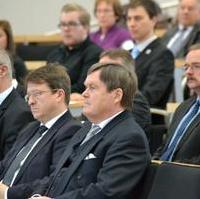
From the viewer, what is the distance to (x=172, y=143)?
13.2 feet

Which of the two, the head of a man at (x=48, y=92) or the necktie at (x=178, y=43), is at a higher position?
the head of a man at (x=48, y=92)

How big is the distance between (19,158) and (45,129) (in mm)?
208

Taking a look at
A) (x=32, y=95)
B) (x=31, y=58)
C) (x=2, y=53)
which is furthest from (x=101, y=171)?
(x=31, y=58)

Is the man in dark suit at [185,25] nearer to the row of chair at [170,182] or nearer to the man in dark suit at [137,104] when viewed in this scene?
the man in dark suit at [137,104]

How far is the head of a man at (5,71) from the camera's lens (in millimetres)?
4297

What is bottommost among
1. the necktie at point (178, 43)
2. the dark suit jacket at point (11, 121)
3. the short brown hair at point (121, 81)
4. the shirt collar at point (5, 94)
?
the necktie at point (178, 43)

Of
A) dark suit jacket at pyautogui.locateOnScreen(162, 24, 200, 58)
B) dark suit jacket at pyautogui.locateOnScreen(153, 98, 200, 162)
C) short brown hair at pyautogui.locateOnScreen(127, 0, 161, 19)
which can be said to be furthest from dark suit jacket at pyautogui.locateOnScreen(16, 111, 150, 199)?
dark suit jacket at pyautogui.locateOnScreen(162, 24, 200, 58)

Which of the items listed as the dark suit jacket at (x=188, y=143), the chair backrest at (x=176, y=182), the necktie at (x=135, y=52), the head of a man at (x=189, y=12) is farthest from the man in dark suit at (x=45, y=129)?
the head of a man at (x=189, y=12)

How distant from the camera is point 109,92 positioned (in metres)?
3.39

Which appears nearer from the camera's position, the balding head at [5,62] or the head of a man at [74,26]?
the balding head at [5,62]

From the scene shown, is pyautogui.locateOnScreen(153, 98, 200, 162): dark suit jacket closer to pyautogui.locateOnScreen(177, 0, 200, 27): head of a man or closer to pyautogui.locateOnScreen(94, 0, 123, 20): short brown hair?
pyautogui.locateOnScreen(177, 0, 200, 27): head of a man

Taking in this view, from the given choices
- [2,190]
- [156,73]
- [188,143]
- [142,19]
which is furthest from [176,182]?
[142,19]

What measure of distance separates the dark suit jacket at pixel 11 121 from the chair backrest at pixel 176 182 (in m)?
1.27

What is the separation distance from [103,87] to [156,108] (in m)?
2.18
